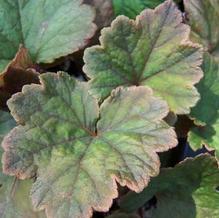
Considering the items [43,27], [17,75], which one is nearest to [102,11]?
[43,27]

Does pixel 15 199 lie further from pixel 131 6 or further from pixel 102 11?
pixel 131 6

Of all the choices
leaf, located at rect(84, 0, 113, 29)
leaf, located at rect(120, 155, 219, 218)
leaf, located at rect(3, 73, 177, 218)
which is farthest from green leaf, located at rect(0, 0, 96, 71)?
leaf, located at rect(120, 155, 219, 218)

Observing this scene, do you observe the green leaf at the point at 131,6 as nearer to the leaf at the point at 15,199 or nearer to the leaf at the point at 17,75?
the leaf at the point at 17,75

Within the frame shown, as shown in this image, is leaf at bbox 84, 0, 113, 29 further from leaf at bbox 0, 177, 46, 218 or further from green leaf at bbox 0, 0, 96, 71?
leaf at bbox 0, 177, 46, 218

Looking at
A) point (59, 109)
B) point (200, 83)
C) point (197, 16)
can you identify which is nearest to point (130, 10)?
point (197, 16)

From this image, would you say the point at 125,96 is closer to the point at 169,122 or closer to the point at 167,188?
the point at 169,122

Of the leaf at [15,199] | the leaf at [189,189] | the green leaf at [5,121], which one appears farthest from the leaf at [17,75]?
the leaf at [189,189]
